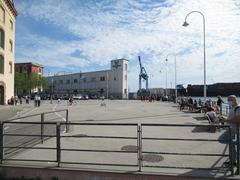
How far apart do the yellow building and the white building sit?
6802 centimetres

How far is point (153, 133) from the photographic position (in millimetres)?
13195

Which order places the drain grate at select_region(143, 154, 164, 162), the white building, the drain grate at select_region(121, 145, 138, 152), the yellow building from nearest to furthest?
the drain grate at select_region(143, 154, 164, 162) → the drain grate at select_region(121, 145, 138, 152) → the yellow building → the white building

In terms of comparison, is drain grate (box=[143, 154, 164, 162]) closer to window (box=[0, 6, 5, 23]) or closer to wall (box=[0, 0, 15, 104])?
wall (box=[0, 0, 15, 104])

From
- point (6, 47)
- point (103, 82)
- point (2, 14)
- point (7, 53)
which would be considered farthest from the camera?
point (103, 82)

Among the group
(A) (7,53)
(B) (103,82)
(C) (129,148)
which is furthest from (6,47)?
(B) (103,82)

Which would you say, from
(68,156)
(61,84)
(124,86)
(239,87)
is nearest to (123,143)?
(68,156)

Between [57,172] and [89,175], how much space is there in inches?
29.7

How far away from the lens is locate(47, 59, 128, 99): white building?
12694cm

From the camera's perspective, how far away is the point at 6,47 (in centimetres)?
5041

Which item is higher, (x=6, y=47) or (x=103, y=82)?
(x=6, y=47)

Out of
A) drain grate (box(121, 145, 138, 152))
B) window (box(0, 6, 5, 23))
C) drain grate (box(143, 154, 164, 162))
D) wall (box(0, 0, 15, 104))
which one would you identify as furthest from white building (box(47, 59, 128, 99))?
drain grate (box(143, 154, 164, 162))

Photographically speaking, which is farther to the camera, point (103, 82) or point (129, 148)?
point (103, 82)

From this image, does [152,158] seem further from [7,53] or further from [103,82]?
[103,82]

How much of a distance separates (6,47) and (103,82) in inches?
3203
